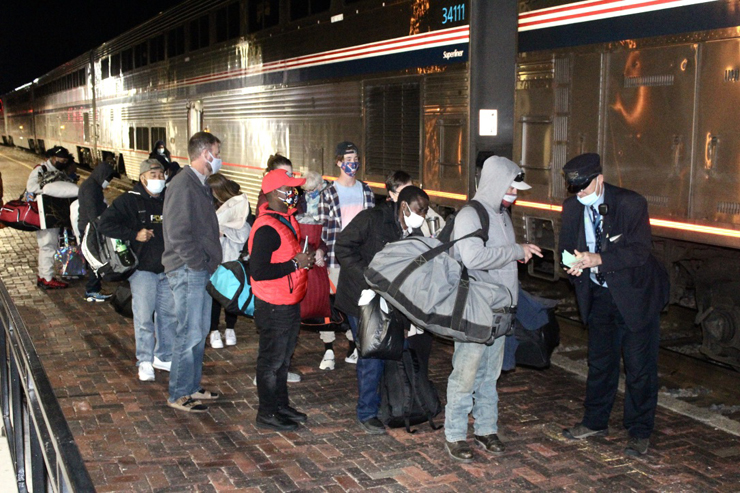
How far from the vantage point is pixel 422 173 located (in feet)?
31.2

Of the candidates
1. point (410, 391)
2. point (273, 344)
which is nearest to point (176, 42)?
point (273, 344)

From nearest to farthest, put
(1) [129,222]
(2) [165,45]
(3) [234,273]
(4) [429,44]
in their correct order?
(3) [234,273] → (1) [129,222] → (4) [429,44] → (2) [165,45]

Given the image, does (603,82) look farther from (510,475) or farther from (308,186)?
(510,475)

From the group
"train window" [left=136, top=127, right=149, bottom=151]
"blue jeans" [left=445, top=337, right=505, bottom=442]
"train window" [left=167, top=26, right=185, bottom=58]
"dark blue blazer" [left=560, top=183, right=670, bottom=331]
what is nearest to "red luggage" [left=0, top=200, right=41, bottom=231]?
"blue jeans" [left=445, top=337, right=505, bottom=442]

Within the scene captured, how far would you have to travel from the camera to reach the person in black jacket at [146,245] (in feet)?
21.3

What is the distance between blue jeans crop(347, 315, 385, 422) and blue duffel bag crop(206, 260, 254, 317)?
0.88m

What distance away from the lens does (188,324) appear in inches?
232

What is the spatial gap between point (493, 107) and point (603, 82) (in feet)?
3.61

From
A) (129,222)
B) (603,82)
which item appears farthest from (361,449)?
(603,82)

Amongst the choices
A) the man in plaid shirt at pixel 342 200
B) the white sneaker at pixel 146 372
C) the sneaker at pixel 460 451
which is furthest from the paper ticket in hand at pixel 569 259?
the white sneaker at pixel 146 372

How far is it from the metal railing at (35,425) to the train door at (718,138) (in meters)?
4.82

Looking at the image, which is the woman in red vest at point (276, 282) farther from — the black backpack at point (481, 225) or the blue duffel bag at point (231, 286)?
the black backpack at point (481, 225)

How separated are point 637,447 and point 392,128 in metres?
5.77

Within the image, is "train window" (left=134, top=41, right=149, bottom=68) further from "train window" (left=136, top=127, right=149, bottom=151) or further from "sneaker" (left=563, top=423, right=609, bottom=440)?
"sneaker" (left=563, top=423, right=609, bottom=440)
